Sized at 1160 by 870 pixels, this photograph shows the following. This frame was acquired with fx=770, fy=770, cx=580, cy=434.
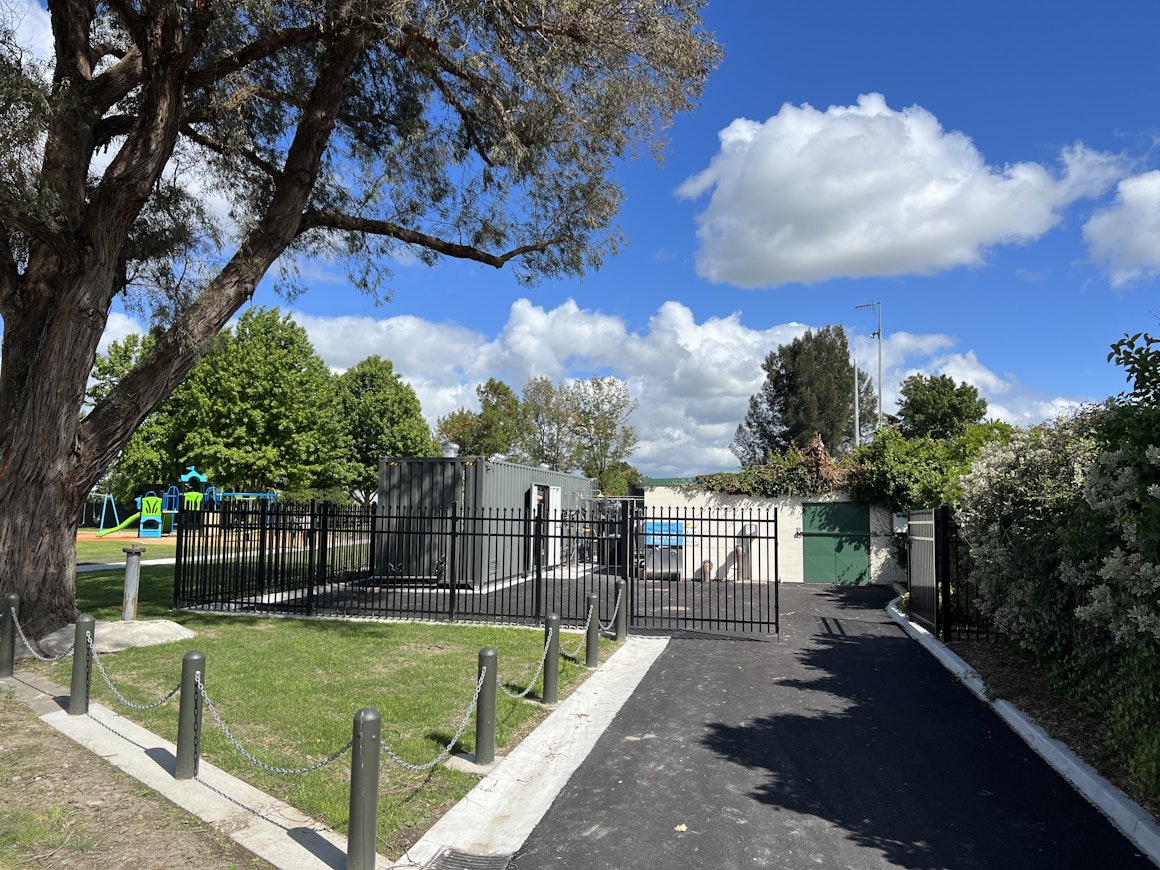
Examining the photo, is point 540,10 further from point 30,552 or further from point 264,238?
point 30,552

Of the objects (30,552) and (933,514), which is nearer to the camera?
(30,552)

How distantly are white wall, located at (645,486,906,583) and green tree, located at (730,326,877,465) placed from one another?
25921mm

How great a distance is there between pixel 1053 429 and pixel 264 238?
1037cm

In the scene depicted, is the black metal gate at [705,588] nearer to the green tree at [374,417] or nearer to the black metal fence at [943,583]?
the black metal fence at [943,583]

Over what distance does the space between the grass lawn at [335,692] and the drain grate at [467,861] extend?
261 mm

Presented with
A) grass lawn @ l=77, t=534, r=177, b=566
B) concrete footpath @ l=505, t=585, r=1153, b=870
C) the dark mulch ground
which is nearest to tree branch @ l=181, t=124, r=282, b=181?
concrete footpath @ l=505, t=585, r=1153, b=870

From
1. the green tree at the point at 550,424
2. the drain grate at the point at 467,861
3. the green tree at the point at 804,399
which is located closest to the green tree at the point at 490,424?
the green tree at the point at 550,424

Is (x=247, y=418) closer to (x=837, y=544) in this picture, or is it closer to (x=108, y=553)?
(x=108, y=553)

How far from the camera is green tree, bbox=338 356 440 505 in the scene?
1922 inches

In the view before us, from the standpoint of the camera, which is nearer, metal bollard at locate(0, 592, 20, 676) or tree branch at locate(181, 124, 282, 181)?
metal bollard at locate(0, 592, 20, 676)

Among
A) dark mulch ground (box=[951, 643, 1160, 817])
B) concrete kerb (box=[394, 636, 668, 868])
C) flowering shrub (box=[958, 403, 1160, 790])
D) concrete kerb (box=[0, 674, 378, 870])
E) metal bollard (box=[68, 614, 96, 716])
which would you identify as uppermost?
flowering shrub (box=[958, 403, 1160, 790])

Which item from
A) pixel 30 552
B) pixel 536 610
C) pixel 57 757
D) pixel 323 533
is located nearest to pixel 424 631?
pixel 536 610

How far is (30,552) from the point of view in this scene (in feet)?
31.2

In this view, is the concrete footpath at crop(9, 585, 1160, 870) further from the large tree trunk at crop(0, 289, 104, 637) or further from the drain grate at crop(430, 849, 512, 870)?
the large tree trunk at crop(0, 289, 104, 637)
